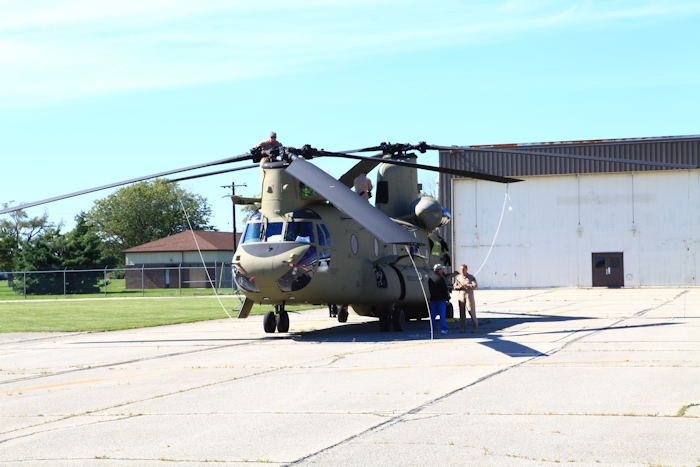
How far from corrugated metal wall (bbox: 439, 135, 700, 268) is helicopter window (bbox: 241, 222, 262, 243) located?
3277cm

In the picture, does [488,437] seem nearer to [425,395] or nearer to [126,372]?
[425,395]

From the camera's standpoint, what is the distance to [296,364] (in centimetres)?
1384

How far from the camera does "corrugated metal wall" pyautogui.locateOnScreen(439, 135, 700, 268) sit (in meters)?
50.1

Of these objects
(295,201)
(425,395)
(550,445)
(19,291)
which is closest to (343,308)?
(295,201)

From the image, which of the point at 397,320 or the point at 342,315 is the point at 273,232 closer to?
the point at 397,320

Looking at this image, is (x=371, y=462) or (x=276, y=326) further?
(x=276, y=326)

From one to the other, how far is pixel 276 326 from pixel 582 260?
117 feet

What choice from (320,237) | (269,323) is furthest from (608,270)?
(320,237)

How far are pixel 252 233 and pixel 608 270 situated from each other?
37327 mm

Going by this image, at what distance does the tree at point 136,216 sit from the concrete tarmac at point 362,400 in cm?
9874

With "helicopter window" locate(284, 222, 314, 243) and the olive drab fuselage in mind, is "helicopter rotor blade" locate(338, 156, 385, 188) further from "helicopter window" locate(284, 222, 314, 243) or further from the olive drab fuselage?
"helicopter window" locate(284, 222, 314, 243)

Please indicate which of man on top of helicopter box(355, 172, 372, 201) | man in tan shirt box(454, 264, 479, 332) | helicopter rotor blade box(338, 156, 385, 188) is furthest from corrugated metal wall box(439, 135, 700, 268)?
man in tan shirt box(454, 264, 479, 332)

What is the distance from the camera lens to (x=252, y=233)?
1866cm

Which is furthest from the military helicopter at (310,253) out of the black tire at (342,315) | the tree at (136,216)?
the tree at (136,216)
